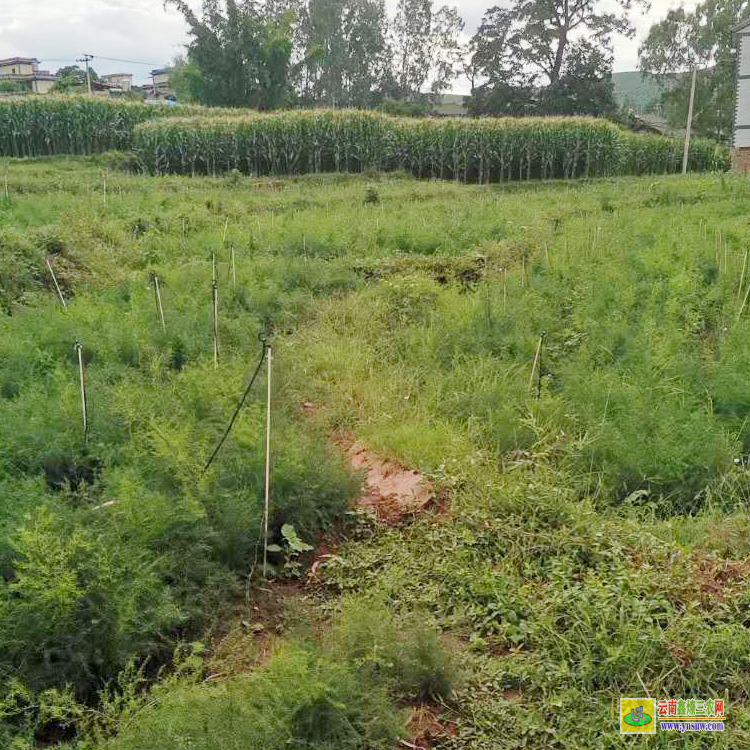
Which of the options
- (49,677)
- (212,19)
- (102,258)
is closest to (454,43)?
(212,19)

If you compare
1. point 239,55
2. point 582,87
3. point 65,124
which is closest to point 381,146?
point 65,124

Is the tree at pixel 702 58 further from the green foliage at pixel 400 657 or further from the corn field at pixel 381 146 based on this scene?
the green foliage at pixel 400 657

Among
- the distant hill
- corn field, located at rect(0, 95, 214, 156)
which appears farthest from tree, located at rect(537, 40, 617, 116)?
the distant hill

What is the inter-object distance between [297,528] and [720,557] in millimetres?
2461

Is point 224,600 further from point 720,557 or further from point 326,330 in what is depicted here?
point 326,330

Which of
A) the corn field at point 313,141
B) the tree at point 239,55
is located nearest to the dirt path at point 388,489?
the corn field at point 313,141

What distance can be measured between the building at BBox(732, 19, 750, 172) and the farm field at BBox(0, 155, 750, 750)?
26.6 metres

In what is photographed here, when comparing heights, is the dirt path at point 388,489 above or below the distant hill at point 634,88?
below

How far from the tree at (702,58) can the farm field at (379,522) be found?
39.5 meters

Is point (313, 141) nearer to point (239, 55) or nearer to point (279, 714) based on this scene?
point (239, 55)

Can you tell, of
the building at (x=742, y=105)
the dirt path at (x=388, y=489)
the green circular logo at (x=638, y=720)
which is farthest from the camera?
the building at (x=742, y=105)

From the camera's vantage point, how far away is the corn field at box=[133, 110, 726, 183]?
2473 cm

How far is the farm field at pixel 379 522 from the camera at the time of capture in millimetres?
3264

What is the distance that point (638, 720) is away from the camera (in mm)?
3191
